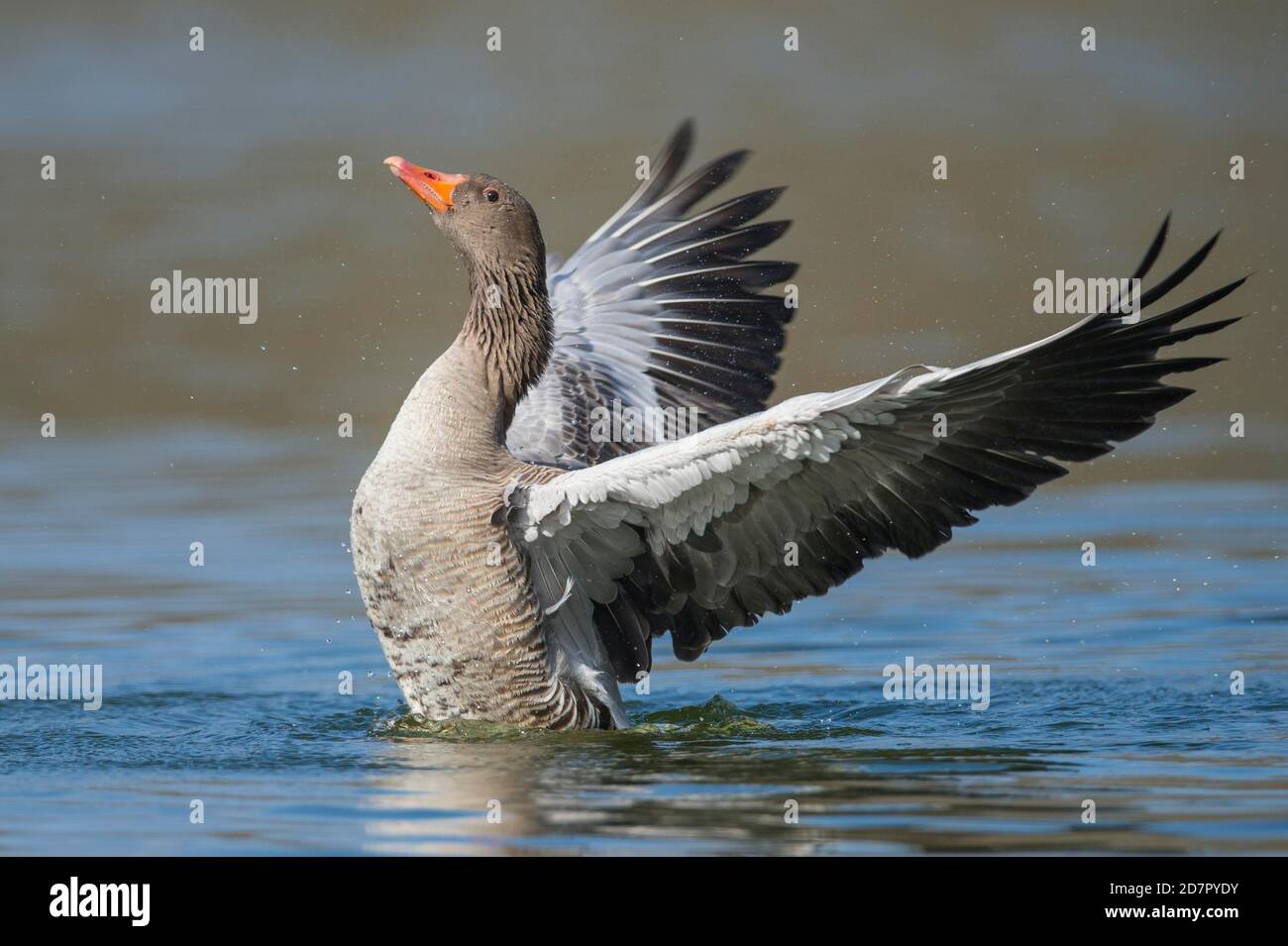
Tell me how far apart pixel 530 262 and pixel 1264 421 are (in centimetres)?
1050

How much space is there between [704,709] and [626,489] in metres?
2.30

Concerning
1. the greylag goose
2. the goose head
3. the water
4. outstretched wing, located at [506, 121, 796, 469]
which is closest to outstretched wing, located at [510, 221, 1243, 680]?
the greylag goose

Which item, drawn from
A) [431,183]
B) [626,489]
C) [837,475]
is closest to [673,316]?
[431,183]

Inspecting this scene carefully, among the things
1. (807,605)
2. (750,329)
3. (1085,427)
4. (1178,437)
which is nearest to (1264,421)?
(1178,437)

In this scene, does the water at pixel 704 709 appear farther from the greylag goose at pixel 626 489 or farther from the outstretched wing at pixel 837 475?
the outstretched wing at pixel 837 475

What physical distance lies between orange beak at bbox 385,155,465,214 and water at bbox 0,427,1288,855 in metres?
2.50

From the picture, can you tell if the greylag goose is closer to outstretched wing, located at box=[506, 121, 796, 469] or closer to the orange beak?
the orange beak

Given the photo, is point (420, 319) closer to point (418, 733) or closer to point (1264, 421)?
point (1264, 421)

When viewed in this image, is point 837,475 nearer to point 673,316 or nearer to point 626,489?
point 626,489

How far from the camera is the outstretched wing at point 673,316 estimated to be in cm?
1106

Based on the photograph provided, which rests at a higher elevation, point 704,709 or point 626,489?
point 626,489

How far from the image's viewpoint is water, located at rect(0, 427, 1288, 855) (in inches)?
310

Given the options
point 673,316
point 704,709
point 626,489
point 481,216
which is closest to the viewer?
point 626,489

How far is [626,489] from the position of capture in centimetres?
862
